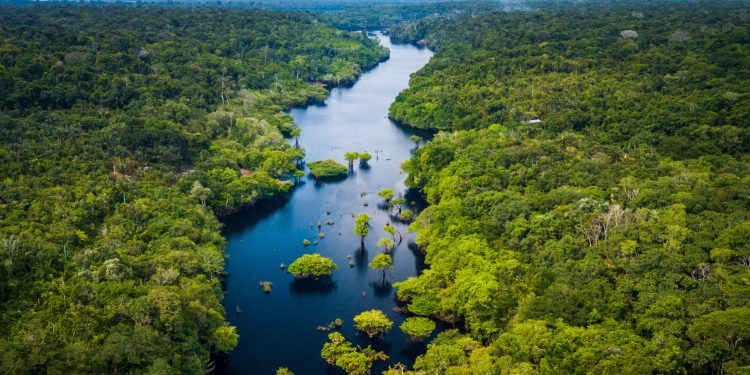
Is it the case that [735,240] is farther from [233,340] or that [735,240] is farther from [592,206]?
[233,340]

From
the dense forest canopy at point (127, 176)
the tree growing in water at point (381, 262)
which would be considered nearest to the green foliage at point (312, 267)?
the tree growing in water at point (381, 262)

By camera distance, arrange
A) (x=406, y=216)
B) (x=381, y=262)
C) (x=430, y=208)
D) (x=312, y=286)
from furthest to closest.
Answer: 1. (x=406, y=216)
2. (x=430, y=208)
3. (x=312, y=286)
4. (x=381, y=262)

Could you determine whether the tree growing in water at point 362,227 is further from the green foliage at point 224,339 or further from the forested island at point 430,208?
the green foliage at point 224,339

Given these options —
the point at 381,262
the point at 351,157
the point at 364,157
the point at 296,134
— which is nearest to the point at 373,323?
the point at 381,262

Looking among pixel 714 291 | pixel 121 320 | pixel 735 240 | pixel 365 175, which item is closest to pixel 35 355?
pixel 121 320

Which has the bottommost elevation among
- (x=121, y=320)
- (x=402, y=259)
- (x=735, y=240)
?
(x=402, y=259)

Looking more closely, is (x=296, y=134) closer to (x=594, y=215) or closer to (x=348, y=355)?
(x=594, y=215)
